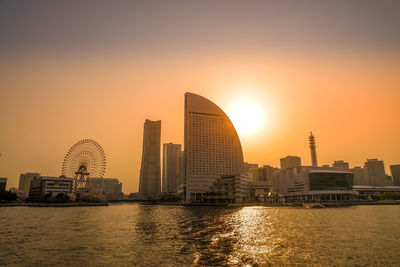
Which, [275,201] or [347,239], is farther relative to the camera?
[275,201]

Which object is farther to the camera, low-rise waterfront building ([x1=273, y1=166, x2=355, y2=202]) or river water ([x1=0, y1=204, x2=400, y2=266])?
low-rise waterfront building ([x1=273, y1=166, x2=355, y2=202])

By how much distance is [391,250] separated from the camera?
3194 centimetres

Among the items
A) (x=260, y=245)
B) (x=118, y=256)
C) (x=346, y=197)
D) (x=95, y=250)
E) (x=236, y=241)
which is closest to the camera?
(x=118, y=256)

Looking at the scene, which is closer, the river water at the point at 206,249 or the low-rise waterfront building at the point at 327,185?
the river water at the point at 206,249

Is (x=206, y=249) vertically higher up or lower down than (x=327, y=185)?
lower down

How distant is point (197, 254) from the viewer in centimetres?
2944

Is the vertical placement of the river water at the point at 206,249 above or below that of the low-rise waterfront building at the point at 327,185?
below

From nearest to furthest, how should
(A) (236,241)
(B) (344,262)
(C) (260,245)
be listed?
(B) (344,262) → (C) (260,245) → (A) (236,241)

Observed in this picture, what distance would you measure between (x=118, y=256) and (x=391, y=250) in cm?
3295

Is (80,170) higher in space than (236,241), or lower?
higher

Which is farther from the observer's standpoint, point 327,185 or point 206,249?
point 327,185

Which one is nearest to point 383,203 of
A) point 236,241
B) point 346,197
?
point 346,197

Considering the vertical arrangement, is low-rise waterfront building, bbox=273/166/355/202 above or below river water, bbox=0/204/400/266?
above

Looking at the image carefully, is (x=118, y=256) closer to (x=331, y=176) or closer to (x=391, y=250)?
(x=391, y=250)
